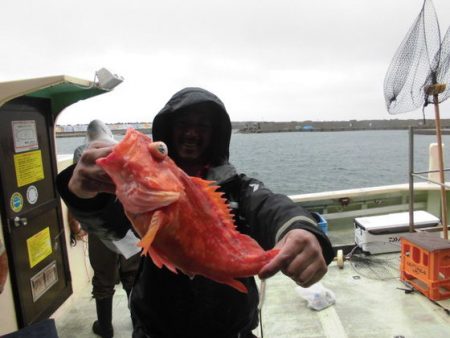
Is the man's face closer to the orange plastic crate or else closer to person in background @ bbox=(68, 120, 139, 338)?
person in background @ bbox=(68, 120, 139, 338)

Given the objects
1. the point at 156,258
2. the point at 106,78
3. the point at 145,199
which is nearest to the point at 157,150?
the point at 145,199

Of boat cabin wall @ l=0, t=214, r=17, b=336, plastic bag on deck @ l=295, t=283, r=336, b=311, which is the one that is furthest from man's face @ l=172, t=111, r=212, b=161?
plastic bag on deck @ l=295, t=283, r=336, b=311

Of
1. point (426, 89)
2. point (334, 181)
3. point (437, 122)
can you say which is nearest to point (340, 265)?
point (437, 122)

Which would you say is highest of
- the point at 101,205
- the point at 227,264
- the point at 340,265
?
the point at 101,205

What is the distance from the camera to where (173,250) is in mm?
1376

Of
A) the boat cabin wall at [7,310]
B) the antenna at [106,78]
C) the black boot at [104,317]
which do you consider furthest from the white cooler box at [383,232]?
the boat cabin wall at [7,310]

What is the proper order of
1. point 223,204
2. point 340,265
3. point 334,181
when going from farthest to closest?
point 334,181 < point 340,265 < point 223,204

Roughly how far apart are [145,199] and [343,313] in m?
4.48

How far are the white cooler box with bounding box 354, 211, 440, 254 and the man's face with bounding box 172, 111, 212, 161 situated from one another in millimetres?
5579

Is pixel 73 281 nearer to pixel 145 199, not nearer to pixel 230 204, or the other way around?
pixel 230 204

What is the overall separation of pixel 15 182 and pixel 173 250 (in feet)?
11.2

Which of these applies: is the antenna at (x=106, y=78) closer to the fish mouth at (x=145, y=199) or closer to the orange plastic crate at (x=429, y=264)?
the fish mouth at (x=145, y=199)

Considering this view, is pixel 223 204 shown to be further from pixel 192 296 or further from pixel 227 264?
pixel 192 296

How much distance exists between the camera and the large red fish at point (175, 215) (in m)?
1.25
